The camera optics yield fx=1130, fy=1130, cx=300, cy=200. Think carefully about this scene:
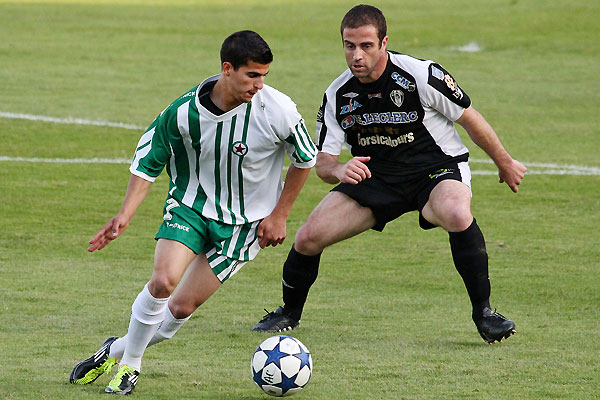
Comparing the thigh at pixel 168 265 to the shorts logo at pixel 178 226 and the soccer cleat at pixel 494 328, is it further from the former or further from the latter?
the soccer cleat at pixel 494 328

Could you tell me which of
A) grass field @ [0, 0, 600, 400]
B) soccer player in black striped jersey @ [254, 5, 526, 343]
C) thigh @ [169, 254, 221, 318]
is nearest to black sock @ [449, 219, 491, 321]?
soccer player in black striped jersey @ [254, 5, 526, 343]

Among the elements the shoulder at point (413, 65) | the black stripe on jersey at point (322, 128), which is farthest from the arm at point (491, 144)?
the black stripe on jersey at point (322, 128)

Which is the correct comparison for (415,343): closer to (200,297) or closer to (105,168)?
(200,297)

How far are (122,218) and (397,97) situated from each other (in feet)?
7.86

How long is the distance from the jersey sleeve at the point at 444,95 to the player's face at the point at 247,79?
1705 millimetres

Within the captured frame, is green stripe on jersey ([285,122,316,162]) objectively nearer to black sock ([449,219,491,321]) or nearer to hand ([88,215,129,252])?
hand ([88,215,129,252])

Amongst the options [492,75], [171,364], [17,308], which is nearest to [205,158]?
[171,364]

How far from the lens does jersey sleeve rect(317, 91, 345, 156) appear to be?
753 cm

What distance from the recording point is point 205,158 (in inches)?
243

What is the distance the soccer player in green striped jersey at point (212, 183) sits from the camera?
5848 mm

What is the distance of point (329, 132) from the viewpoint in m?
7.57

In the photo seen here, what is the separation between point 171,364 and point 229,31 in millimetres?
23939

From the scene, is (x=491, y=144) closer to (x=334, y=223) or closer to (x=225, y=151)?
(x=334, y=223)

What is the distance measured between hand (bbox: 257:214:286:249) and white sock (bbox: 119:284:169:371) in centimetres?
68
